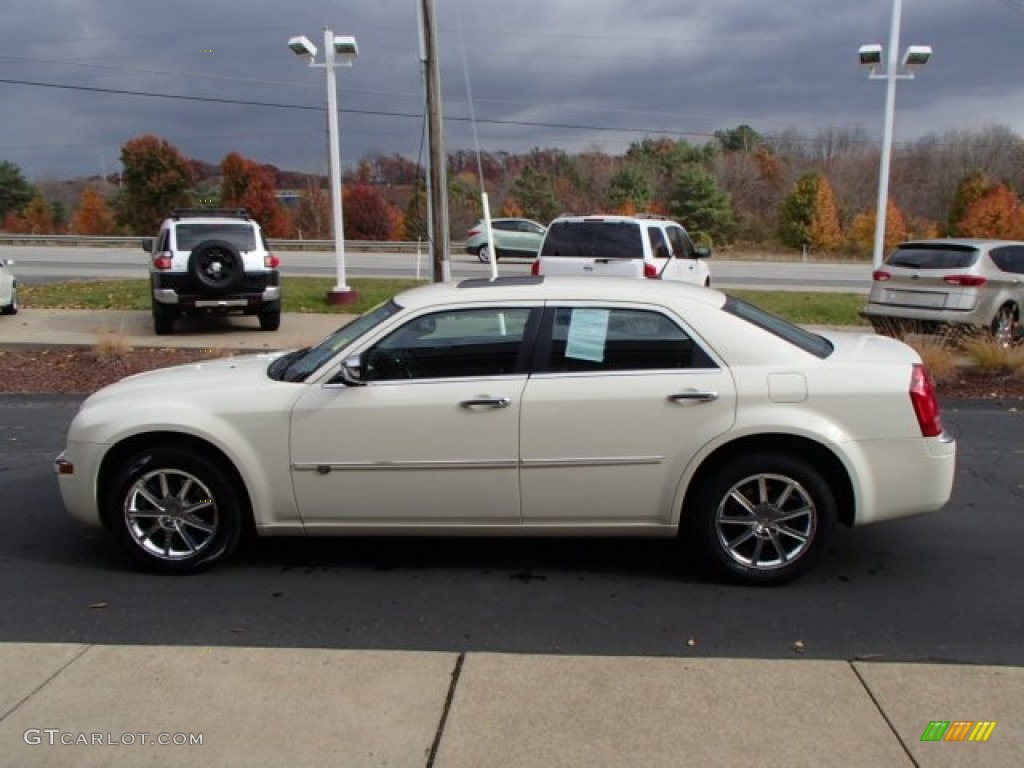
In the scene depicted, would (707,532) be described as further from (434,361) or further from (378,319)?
(378,319)

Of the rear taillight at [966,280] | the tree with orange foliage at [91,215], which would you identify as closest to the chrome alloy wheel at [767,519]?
the rear taillight at [966,280]

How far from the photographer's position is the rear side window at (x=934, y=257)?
1118cm

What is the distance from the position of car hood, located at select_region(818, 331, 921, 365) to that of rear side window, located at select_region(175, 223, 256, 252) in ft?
33.2

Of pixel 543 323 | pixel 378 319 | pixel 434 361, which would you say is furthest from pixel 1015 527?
pixel 378 319

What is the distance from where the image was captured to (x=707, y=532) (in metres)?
4.12

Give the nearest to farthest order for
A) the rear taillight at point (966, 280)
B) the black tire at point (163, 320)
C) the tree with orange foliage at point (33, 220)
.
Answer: the rear taillight at point (966, 280) < the black tire at point (163, 320) < the tree with orange foliage at point (33, 220)

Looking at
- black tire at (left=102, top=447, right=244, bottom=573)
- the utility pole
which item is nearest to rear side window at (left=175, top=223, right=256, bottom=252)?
the utility pole

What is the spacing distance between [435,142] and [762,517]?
10085 millimetres

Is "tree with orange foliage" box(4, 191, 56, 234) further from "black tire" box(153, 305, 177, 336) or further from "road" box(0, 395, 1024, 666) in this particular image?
"road" box(0, 395, 1024, 666)

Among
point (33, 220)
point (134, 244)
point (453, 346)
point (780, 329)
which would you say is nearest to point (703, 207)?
point (134, 244)

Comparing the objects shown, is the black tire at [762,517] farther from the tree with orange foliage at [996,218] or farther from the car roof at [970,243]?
the tree with orange foliage at [996,218]

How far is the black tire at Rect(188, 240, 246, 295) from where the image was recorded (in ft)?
40.0

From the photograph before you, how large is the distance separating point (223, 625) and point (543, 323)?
2.05 m

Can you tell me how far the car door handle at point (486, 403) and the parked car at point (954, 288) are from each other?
8979mm
